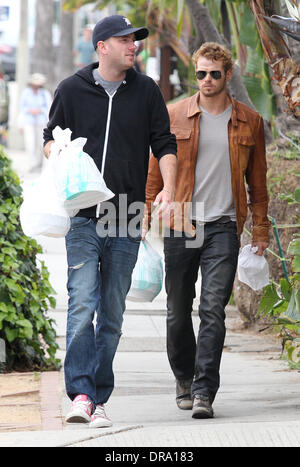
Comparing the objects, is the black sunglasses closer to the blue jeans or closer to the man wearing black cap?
the man wearing black cap

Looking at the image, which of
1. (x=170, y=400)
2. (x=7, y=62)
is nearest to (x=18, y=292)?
(x=170, y=400)

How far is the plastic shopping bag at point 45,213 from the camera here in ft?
16.5

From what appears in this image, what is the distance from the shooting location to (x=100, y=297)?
534cm

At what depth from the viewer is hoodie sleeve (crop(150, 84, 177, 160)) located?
212 inches

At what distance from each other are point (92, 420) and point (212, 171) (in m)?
1.51

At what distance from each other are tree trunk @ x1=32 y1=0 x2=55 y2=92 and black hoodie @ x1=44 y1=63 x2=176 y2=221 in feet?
110

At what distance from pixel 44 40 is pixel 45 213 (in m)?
34.6

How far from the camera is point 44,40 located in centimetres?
3872

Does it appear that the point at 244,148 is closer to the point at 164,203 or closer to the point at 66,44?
the point at 164,203

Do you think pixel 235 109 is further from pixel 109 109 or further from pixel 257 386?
pixel 257 386

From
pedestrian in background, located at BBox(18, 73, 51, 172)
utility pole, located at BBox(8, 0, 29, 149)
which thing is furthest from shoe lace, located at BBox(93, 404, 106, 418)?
utility pole, located at BBox(8, 0, 29, 149)

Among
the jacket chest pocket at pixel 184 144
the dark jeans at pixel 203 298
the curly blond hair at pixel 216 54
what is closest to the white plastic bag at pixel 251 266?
the dark jeans at pixel 203 298
